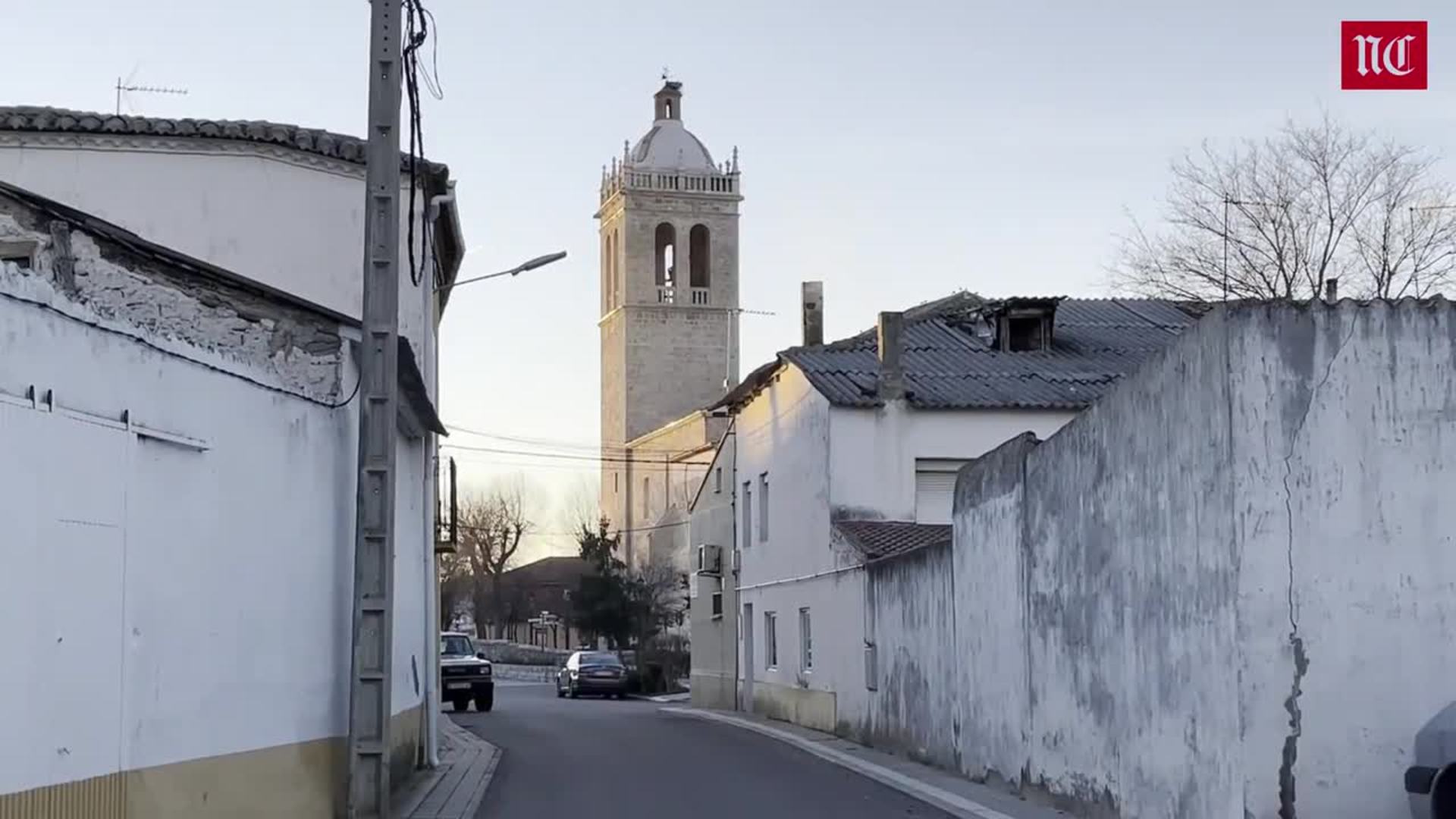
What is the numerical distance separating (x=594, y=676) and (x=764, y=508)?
18889 mm

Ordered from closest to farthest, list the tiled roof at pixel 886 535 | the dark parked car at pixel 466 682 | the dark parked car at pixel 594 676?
the tiled roof at pixel 886 535 → the dark parked car at pixel 466 682 → the dark parked car at pixel 594 676

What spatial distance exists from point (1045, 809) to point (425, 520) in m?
8.97

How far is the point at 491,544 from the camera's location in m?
101

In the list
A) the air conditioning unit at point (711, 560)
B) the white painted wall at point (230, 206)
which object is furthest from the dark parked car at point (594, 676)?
the white painted wall at point (230, 206)

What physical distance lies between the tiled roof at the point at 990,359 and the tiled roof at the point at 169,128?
11.8m

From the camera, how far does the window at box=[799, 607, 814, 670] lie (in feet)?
105

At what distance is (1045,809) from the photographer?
16641mm

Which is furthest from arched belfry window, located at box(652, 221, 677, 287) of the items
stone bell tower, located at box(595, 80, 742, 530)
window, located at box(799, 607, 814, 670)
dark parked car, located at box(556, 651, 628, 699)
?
window, located at box(799, 607, 814, 670)

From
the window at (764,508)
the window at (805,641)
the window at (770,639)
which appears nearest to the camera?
the window at (805,641)

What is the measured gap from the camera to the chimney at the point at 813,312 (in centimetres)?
4244

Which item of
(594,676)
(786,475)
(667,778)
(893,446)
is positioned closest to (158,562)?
(667,778)

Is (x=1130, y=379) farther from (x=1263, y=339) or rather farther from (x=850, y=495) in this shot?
(x=850, y=495)

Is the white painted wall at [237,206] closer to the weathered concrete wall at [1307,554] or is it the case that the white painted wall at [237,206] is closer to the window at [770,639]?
the weathered concrete wall at [1307,554]

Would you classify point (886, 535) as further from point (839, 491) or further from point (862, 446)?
point (862, 446)
